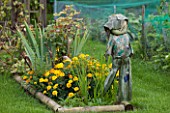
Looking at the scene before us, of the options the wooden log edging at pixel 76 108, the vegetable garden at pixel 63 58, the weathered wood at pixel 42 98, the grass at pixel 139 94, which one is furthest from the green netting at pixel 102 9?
the wooden log edging at pixel 76 108

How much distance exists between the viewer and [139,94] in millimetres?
8398

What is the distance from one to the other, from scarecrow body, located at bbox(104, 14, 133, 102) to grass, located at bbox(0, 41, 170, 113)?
366 mm

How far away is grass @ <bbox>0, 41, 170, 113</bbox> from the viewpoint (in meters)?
7.24

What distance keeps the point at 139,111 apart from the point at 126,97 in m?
0.34

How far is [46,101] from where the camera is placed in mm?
7555

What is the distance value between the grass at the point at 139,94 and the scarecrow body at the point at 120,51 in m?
0.37

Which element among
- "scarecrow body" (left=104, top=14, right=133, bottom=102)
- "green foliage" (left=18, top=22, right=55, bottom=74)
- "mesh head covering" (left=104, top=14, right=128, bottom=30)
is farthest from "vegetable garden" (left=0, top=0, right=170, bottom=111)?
"mesh head covering" (left=104, top=14, right=128, bottom=30)

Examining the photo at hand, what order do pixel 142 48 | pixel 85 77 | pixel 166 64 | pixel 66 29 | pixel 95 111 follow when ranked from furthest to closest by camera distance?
pixel 142 48 < pixel 166 64 < pixel 66 29 < pixel 85 77 < pixel 95 111

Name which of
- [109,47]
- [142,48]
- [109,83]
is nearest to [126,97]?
[109,83]

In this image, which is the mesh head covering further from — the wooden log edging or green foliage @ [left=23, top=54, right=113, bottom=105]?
the wooden log edging

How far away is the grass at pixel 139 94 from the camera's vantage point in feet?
23.8

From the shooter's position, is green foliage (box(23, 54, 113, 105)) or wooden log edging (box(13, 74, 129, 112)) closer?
wooden log edging (box(13, 74, 129, 112))

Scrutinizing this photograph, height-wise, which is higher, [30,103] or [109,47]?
[109,47]

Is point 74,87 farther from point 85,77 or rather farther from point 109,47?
point 109,47
